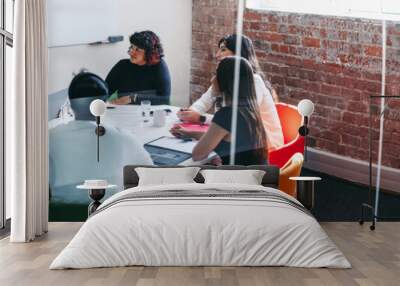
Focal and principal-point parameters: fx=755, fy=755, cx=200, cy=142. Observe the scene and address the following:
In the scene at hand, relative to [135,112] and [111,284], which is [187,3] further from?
[111,284]

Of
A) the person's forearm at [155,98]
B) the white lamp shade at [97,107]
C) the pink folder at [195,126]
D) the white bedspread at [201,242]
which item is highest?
the person's forearm at [155,98]

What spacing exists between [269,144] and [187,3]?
1.89 m

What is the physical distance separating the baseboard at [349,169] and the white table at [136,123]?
3.98ft

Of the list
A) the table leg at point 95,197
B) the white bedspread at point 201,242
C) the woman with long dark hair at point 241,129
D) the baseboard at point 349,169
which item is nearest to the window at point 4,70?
the table leg at point 95,197

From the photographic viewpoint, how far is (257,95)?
8617mm

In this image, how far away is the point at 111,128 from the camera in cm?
866

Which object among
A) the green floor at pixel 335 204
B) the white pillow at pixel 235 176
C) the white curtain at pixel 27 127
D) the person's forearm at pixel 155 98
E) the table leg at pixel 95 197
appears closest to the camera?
the white curtain at pixel 27 127

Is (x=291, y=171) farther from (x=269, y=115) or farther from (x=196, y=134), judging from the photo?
(x=196, y=134)

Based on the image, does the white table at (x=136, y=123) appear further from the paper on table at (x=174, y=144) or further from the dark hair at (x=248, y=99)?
the dark hair at (x=248, y=99)

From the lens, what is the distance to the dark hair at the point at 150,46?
8.71m

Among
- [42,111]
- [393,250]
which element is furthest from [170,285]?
[42,111]

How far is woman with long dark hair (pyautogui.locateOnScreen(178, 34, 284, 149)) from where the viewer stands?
28.2 feet

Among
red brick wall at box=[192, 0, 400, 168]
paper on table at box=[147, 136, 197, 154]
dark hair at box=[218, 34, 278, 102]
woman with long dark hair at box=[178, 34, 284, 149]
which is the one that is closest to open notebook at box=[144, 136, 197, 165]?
paper on table at box=[147, 136, 197, 154]

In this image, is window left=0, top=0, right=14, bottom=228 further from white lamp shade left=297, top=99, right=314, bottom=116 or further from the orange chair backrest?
white lamp shade left=297, top=99, right=314, bottom=116
